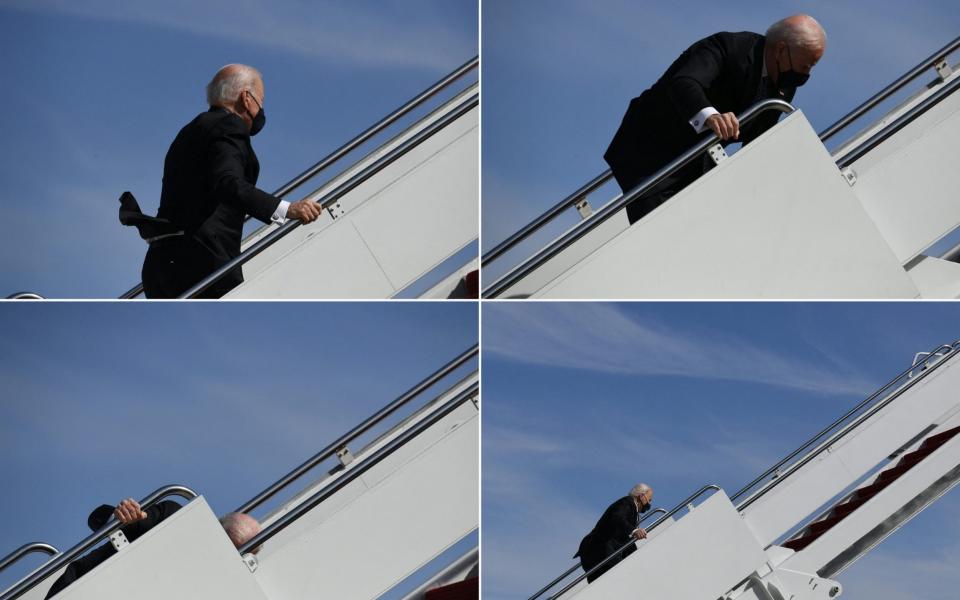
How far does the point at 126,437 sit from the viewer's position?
12.4 feet

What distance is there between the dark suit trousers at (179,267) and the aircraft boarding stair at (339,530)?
0.63m

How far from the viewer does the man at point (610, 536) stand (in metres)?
4.51

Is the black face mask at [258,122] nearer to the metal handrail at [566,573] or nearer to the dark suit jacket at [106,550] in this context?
the dark suit jacket at [106,550]

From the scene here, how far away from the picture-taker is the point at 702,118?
10.6ft

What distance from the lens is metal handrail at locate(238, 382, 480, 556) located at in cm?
312

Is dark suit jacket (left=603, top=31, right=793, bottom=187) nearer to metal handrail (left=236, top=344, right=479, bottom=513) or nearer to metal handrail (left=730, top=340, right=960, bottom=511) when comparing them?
metal handrail (left=236, top=344, right=479, bottom=513)

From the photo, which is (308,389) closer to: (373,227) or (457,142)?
(373,227)

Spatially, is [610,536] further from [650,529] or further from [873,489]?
[873,489]

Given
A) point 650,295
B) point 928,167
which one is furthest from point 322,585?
point 928,167

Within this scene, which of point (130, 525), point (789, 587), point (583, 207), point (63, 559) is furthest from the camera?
point (789, 587)

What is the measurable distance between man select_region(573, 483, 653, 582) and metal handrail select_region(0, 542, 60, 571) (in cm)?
220

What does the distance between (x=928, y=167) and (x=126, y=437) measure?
9.88 feet

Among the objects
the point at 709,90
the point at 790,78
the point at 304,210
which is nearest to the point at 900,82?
the point at 790,78

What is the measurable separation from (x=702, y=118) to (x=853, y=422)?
78.1 inches
